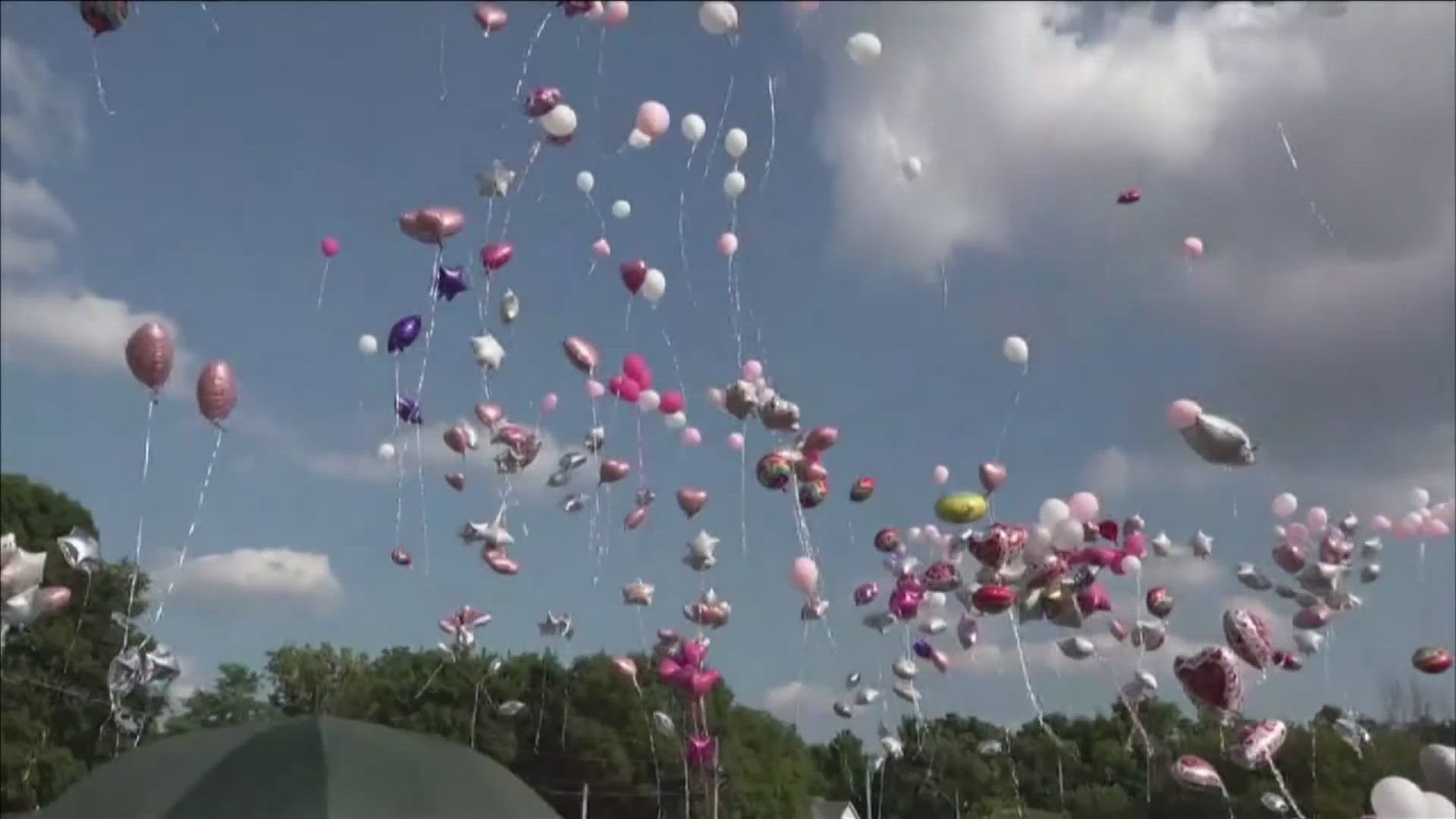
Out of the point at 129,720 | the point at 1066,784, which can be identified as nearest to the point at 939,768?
the point at 1066,784

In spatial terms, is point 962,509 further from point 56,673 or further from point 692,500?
point 56,673

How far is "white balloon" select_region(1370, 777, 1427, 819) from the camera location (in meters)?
9.16

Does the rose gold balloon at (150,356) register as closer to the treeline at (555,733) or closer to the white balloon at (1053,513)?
the white balloon at (1053,513)

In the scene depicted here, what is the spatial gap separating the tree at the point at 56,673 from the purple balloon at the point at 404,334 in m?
17.4

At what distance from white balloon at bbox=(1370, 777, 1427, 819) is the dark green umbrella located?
5.59 metres

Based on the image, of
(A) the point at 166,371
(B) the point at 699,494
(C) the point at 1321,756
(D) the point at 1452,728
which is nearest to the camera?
(A) the point at 166,371

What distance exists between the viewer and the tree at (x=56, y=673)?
28.6 meters

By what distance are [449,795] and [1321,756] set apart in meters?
23.0

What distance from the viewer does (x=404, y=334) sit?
45.2 ft

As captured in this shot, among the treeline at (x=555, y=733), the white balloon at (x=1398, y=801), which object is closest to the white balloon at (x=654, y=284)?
the white balloon at (x=1398, y=801)

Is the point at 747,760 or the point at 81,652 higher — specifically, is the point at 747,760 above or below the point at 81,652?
below

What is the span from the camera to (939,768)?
38.6 m

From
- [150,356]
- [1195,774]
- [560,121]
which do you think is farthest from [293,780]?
[1195,774]

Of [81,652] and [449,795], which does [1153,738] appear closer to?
[81,652]
